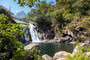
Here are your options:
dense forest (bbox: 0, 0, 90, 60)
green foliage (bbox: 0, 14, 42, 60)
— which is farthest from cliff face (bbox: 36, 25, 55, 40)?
green foliage (bbox: 0, 14, 42, 60)

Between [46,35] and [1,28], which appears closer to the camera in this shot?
[1,28]

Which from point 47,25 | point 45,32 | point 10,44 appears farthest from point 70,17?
point 10,44

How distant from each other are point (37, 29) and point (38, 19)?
5502 millimetres

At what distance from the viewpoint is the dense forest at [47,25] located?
2.83m

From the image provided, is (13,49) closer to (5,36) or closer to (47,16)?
(5,36)

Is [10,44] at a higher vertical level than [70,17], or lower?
lower

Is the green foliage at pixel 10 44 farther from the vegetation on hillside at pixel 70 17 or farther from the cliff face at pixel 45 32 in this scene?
the cliff face at pixel 45 32

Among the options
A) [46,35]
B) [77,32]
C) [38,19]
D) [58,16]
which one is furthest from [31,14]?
[77,32]

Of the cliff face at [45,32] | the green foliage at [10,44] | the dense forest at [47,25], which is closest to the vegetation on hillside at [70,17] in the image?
the dense forest at [47,25]

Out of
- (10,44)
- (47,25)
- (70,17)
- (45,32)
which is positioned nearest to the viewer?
(10,44)

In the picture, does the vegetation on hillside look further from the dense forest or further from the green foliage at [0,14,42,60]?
the green foliage at [0,14,42,60]

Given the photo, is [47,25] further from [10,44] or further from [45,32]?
[10,44]

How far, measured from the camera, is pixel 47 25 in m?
38.5

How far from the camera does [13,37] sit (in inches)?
120
